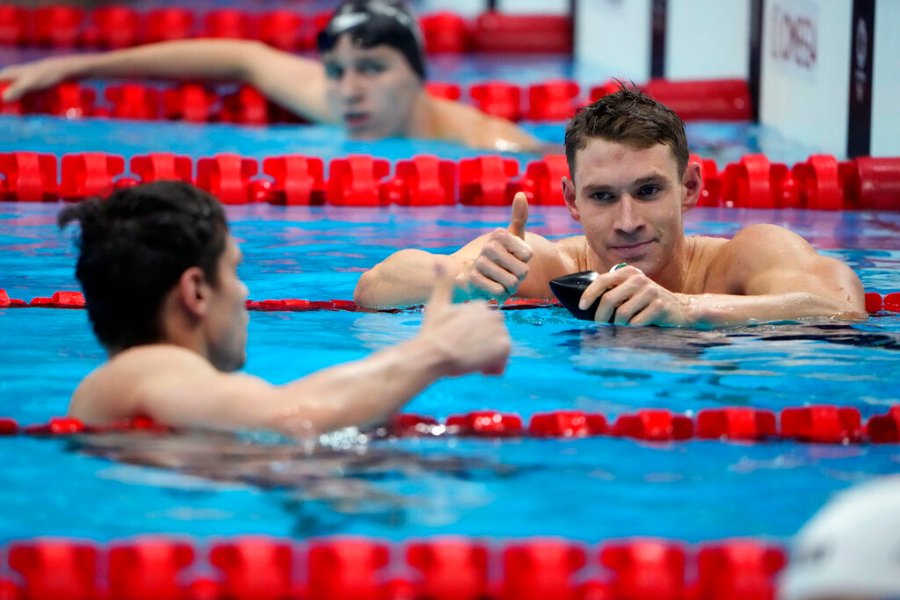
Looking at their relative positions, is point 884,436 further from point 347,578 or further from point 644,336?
point 347,578

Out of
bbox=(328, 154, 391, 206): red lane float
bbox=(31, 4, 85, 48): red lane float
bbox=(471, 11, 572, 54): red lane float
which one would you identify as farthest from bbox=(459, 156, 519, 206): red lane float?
bbox=(31, 4, 85, 48): red lane float

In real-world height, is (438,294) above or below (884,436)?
above

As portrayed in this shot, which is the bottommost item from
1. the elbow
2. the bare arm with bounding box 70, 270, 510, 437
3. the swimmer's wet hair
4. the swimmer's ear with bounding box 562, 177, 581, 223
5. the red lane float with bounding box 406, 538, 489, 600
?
the red lane float with bounding box 406, 538, 489, 600

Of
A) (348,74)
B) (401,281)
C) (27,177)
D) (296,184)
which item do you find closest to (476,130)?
(348,74)

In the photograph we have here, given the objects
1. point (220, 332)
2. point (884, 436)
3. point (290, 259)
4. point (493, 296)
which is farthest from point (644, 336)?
point (290, 259)

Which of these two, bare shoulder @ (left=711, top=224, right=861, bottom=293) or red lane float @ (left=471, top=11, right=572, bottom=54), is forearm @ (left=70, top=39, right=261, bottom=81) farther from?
bare shoulder @ (left=711, top=224, right=861, bottom=293)

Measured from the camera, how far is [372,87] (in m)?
7.15

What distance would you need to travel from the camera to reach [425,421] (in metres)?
3.07

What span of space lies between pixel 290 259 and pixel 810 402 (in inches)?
Answer: 92.0

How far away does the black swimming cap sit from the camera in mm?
7074

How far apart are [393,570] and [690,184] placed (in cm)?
210

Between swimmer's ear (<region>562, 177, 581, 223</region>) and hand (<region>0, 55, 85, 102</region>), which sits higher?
hand (<region>0, 55, 85, 102</region>)

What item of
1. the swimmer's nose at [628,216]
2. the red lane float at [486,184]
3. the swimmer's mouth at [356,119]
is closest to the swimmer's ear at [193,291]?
the swimmer's nose at [628,216]

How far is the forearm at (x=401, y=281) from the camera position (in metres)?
4.14
